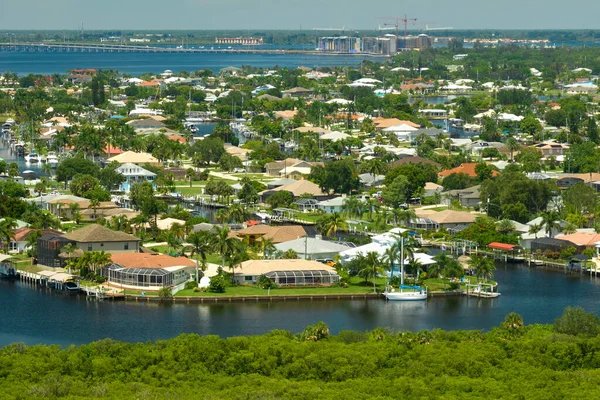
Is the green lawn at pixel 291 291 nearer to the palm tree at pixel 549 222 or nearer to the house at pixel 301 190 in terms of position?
the palm tree at pixel 549 222

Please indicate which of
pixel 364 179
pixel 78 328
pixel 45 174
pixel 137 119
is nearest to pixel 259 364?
pixel 78 328

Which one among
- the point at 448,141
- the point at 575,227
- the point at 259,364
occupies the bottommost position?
the point at 259,364

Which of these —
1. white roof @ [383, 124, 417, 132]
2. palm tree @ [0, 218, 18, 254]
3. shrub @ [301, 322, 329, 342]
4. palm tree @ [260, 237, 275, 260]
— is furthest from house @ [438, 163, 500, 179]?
shrub @ [301, 322, 329, 342]

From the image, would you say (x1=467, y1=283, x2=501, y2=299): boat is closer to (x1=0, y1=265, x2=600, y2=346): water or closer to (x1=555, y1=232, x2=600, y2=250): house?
(x1=0, y1=265, x2=600, y2=346): water

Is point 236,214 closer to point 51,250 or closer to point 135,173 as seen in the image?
point 51,250

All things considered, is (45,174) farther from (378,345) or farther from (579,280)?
(378,345)

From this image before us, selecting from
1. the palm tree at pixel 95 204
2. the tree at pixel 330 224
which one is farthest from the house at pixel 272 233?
the palm tree at pixel 95 204
